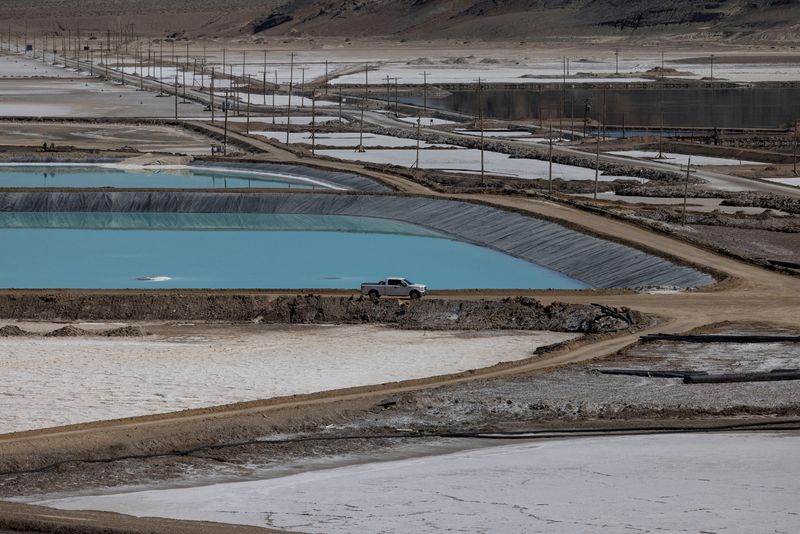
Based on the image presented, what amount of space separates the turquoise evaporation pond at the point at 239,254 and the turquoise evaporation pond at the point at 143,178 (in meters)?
9.07

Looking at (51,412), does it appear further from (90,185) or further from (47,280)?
(90,185)

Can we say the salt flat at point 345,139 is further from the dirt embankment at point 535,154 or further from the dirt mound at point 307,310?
the dirt mound at point 307,310

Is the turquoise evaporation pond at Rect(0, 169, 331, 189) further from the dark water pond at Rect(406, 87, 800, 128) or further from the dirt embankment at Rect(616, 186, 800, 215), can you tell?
the dark water pond at Rect(406, 87, 800, 128)

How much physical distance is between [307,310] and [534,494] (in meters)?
16.7

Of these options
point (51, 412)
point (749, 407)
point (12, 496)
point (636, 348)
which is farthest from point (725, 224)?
point (12, 496)

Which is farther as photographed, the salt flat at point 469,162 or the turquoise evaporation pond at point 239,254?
the salt flat at point 469,162

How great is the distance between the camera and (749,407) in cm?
2553

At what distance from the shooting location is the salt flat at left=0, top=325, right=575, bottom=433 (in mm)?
26203

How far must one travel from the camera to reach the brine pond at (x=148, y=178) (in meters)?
70.1

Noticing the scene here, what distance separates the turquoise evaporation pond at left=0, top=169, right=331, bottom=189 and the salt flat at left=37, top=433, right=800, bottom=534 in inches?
1864

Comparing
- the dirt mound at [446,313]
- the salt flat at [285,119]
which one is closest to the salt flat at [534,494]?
the dirt mound at [446,313]

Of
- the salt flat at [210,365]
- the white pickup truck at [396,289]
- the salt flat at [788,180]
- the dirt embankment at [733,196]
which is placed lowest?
the salt flat at [210,365]

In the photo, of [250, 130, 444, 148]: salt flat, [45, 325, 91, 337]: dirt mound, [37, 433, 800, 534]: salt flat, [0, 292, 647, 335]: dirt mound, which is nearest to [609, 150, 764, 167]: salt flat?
[250, 130, 444, 148]: salt flat

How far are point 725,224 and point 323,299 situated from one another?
20721 mm
